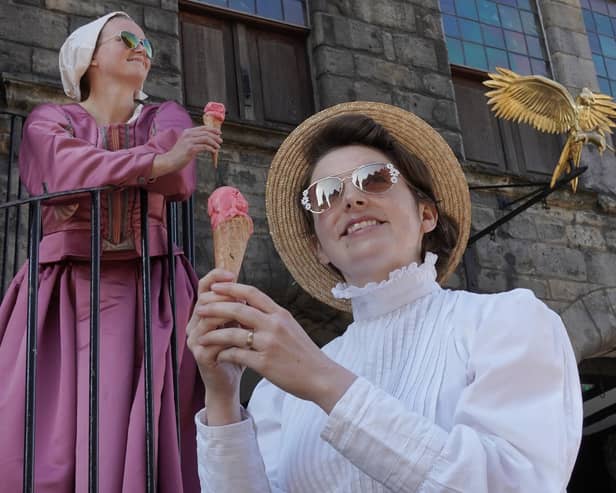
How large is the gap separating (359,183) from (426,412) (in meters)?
0.53

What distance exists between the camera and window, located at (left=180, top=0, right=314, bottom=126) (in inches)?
238

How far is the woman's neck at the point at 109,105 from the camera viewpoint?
10.9 ft

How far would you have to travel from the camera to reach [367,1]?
22.2 feet

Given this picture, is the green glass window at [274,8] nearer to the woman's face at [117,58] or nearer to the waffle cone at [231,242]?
the woman's face at [117,58]

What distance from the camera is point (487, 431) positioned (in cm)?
132

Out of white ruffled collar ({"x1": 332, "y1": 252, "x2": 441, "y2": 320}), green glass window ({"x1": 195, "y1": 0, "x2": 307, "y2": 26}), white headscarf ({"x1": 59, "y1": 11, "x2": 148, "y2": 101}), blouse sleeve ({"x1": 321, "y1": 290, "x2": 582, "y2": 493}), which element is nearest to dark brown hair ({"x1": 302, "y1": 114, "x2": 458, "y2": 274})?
white ruffled collar ({"x1": 332, "y1": 252, "x2": 441, "y2": 320})

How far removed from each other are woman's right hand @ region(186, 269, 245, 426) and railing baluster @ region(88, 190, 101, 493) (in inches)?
39.8

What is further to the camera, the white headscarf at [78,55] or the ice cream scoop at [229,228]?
the white headscarf at [78,55]

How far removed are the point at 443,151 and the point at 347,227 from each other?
0.51 metres

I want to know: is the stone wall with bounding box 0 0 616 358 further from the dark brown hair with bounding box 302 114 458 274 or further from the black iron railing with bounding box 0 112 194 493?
the dark brown hair with bounding box 302 114 458 274

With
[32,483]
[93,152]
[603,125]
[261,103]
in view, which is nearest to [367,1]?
[261,103]

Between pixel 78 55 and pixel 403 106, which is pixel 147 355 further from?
pixel 403 106

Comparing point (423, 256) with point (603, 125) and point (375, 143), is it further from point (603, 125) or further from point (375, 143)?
point (603, 125)

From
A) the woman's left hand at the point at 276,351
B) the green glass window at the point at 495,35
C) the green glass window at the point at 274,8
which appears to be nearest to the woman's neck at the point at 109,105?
the woman's left hand at the point at 276,351
